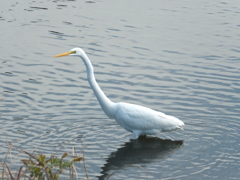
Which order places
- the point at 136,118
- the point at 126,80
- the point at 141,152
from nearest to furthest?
the point at 141,152 < the point at 136,118 < the point at 126,80

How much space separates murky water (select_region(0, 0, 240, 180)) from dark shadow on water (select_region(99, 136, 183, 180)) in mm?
18

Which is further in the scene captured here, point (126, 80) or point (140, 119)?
point (126, 80)

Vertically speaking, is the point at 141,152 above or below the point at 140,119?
below

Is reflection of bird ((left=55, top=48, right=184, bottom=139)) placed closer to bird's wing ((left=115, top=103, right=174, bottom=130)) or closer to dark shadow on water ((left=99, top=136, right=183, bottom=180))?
bird's wing ((left=115, top=103, right=174, bottom=130))

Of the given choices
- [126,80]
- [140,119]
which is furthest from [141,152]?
[126,80]

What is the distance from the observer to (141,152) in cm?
920

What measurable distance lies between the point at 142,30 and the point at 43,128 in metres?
7.32

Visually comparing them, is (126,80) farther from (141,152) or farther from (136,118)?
(141,152)

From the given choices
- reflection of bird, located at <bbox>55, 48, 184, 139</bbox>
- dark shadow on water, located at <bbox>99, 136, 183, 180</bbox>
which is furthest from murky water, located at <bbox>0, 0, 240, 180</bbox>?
reflection of bird, located at <bbox>55, 48, 184, 139</bbox>

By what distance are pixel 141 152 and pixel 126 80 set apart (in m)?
3.50

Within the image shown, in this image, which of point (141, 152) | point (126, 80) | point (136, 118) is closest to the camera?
point (141, 152)

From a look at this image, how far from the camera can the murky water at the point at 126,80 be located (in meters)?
8.90

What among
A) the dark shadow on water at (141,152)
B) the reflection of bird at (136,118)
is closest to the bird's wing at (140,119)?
Answer: the reflection of bird at (136,118)

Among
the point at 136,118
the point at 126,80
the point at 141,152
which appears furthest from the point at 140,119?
the point at 126,80
